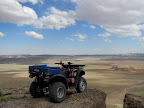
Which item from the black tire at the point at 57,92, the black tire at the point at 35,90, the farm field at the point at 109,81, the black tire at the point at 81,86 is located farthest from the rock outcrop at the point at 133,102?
the farm field at the point at 109,81

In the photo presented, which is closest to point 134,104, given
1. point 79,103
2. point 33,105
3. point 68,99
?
point 79,103

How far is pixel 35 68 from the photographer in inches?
309

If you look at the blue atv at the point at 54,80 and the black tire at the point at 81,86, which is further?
the black tire at the point at 81,86

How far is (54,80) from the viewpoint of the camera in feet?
26.3

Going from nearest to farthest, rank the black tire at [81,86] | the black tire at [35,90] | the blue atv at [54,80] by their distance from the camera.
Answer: the blue atv at [54,80], the black tire at [35,90], the black tire at [81,86]

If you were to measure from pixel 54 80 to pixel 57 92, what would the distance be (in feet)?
2.14

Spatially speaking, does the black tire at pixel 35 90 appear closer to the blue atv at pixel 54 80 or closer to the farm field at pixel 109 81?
the blue atv at pixel 54 80

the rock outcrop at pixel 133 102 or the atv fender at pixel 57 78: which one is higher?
the atv fender at pixel 57 78

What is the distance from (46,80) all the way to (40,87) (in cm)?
128

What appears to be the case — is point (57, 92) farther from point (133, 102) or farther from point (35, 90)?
point (133, 102)

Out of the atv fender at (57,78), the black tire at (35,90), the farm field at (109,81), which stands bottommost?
the farm field at (109,81)

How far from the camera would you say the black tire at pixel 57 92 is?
7.49m

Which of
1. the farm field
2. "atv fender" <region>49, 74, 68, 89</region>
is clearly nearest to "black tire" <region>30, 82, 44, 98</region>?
"atv fender" <region>49, 74, 68, 89</region>

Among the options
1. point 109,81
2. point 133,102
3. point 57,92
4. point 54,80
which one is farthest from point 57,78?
point 109,81
